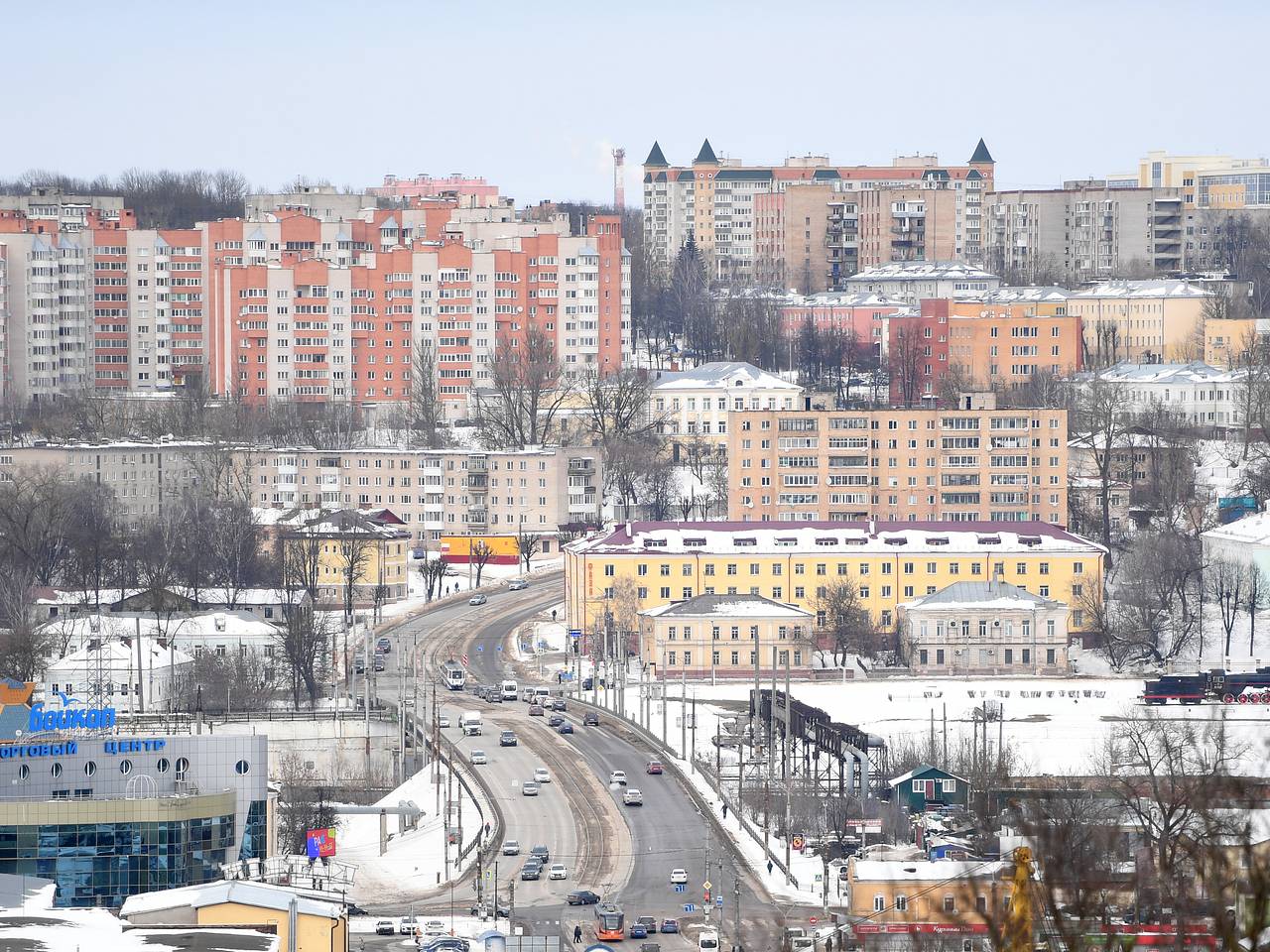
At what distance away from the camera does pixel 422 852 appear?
123 feet

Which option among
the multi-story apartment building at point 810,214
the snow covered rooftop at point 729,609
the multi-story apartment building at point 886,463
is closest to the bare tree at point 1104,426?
the multi-story apartment building at point 886,463

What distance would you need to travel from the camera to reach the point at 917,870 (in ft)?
108

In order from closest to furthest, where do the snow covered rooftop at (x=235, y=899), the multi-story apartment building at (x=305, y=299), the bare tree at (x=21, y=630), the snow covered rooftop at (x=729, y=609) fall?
the snow covered rooftop at (x=235, y=899)
the bare tree at (x=21, y=630)
the snow covered rooftop at (x=729, y=609)
the multi-story apartment building at (x=305, y=299)

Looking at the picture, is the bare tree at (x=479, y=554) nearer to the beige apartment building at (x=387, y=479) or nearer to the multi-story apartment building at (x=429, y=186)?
the beige apartment building at (x=387, y=479)

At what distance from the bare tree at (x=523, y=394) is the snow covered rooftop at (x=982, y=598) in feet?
68.9

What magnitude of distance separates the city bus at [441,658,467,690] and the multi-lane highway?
0.25 m

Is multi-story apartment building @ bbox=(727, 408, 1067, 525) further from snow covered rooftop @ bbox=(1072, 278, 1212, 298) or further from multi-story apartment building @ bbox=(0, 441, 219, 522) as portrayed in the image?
snow covered rooftop @ bbox=(1072, 278, 1212, 298)

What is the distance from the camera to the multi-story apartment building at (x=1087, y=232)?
11650cm

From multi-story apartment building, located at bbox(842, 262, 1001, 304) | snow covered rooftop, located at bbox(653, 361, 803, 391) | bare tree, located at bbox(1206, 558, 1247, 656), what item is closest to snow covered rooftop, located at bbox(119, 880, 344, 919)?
bare tree, located at bbox(1206, 558, 1247, 656)

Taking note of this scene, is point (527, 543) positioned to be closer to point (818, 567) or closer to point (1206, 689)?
point (818, 567)

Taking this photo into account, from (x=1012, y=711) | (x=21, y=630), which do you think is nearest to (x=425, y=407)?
(x=21, y=630)

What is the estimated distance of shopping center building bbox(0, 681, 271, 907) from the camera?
33.2 meters

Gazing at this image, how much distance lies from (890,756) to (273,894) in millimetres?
16332

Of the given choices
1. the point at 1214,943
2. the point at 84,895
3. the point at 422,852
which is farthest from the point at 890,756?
the point at 1214,943
